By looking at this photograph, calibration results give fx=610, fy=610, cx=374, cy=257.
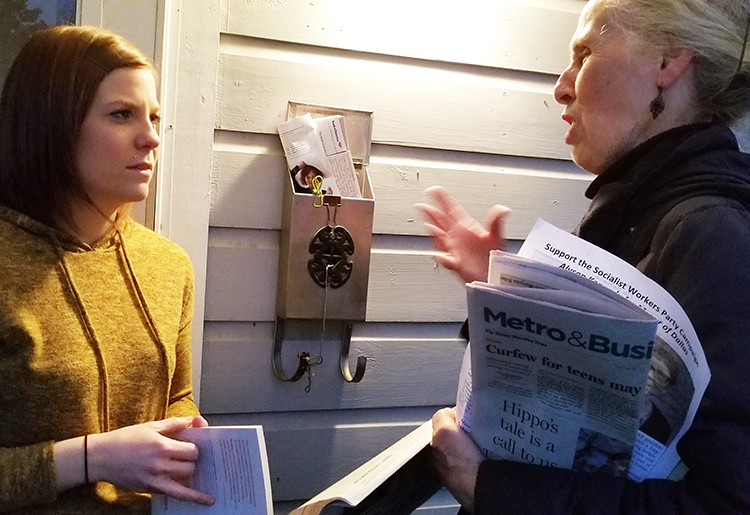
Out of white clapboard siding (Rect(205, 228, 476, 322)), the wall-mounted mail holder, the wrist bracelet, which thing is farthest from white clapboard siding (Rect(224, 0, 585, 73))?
the wrist bracelet

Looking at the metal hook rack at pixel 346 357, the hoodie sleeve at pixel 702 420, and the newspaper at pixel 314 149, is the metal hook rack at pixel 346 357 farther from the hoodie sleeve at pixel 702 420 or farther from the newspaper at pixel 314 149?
the hoodie sleeve at pixel 702 420

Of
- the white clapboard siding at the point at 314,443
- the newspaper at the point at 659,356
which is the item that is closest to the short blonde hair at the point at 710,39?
the newspaper at the point at 659,356

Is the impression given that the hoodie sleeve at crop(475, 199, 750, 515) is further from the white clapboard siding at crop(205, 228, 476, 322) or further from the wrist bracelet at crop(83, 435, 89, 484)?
the white clapboard siding at crop(205, 228, 476, 322)

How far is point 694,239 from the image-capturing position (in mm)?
644

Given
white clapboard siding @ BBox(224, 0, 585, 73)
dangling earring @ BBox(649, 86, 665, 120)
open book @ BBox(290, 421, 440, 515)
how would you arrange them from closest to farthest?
1. open book @ BBox(290, 421, 440, 515)
2. dangling earring @ BBox(649, 86, 665, 120)
3. white clapboard siding @ BBox(224, 0, 585, 73)

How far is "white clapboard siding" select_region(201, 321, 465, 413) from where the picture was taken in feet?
4.24

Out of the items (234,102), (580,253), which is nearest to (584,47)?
(580,253)

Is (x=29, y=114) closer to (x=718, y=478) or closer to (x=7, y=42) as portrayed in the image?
(x=7, y=42)

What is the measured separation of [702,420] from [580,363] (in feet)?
0.47

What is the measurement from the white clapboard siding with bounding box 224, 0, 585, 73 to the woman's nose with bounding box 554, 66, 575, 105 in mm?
462

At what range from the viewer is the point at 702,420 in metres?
0.62

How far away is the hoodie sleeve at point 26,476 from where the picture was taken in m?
0.83

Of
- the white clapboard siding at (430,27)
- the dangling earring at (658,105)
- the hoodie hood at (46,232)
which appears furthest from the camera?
the white clapboard siding at (430,27)

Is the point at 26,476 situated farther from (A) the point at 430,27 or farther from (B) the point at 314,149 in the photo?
(A) the point at 430,27
